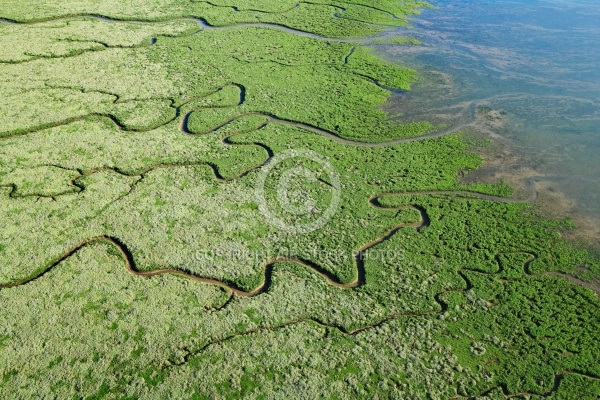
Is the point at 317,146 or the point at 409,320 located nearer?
the point at 409,320

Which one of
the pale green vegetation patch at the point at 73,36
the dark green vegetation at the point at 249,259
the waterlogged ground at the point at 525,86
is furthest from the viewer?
the pale green vegetation patch at the point at 73,36

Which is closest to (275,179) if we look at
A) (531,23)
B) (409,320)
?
(409,320)

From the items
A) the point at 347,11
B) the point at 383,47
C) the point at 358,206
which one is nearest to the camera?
the point at 358,206

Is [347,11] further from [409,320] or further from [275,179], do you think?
[409,320]

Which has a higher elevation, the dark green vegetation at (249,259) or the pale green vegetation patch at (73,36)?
the pale green vegetation patch at (73,36)

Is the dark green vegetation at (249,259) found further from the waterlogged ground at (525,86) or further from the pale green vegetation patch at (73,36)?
the waterlogged ground at (525,86)

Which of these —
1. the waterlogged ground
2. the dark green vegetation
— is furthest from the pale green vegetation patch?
the waterlogged ground

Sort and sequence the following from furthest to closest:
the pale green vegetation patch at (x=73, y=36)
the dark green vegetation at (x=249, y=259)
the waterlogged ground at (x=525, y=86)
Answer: the pale green vegetation patch at (x=73, y=36), the waterlogged ground at (x=525, y=86), the dark green vegetation at (x=249, y=259)

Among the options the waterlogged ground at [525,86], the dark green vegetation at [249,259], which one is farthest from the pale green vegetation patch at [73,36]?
the waterlogged ground at [525,86]
